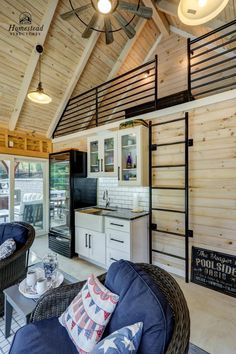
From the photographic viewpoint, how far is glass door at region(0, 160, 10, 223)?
434 cm

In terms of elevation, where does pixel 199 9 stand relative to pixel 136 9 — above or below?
below

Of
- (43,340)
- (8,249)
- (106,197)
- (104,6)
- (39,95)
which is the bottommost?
(43,340)

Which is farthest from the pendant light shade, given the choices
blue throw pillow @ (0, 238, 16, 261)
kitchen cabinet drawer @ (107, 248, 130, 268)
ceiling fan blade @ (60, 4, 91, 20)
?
kitchen cabinet drawer @ (107, 248, 130, 268)

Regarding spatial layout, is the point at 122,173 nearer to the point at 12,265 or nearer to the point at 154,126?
the point at 154,126

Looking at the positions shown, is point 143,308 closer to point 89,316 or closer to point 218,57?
point 89,316

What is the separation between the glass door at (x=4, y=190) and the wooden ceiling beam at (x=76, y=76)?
1.31m

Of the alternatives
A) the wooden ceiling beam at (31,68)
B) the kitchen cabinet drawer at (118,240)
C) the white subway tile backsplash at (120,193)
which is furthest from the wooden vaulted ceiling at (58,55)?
the kitchen cabinet drawer at (118,240)

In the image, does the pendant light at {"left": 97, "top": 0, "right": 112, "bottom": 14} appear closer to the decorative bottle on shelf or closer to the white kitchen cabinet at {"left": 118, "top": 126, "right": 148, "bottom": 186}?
the white kitchen cabinet at {"left": 118, "top": 126, "right": 148, "bottom": 186}

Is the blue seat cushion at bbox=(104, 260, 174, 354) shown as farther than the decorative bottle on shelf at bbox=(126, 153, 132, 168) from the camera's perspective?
No

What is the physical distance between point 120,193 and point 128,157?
2.71ft

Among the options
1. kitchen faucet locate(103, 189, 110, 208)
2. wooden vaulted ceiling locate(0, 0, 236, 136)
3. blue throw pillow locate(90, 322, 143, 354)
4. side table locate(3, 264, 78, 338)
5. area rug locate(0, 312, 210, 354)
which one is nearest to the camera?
blue throw pillow locate(90, 322, 143, 354)

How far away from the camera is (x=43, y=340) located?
3.94ft

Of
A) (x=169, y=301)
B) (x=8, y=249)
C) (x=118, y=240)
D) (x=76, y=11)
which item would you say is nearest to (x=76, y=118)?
(x=76, y=11)

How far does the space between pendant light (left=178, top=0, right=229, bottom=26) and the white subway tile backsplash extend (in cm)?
236
